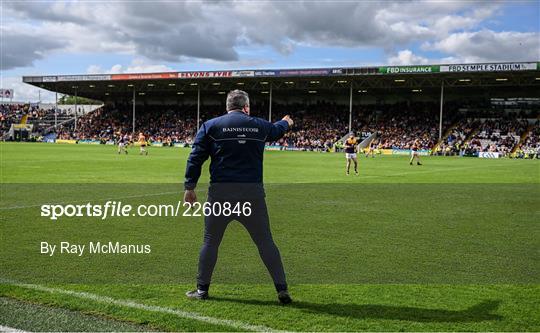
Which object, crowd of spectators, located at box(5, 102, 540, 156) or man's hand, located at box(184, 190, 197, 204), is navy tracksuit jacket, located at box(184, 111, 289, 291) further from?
crowd of spectators, located at box(5, 102, 540, 156)

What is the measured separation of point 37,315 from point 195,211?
6719 mm

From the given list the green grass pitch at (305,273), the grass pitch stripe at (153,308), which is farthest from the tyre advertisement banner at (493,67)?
the grass pitch stripe at (153,308)

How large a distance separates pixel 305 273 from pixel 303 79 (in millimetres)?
55130

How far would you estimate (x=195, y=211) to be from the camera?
11.6m

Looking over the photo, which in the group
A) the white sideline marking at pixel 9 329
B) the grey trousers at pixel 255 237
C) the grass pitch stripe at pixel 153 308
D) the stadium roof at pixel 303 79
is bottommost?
the white sideline marking at pixel 9 329

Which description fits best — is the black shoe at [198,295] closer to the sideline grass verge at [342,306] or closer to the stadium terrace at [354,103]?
the sideline grass verge at [342,306]

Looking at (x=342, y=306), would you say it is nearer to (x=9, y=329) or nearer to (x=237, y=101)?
(x=237, y=101)

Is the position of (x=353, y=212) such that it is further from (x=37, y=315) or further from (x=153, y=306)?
(x=37, y=315)

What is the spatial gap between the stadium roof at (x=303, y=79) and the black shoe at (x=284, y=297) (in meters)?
48.1

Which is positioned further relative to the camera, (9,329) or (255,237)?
(255,237)

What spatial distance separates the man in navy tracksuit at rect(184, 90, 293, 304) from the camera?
17.9ft

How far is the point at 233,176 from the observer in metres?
5.54

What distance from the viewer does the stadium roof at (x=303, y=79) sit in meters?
51.3

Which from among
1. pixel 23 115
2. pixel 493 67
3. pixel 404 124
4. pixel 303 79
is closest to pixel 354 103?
pixel 404 124
